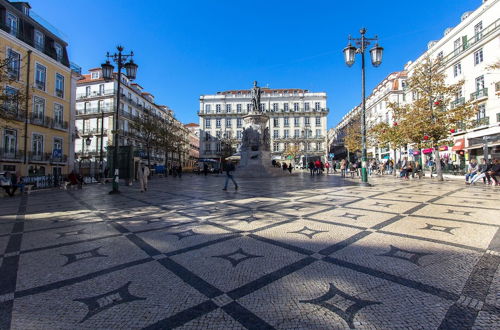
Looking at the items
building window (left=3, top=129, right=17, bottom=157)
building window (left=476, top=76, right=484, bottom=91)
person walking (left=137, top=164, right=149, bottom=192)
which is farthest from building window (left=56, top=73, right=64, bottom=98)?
building window (left=476, top=76, right=484, bottom=91)

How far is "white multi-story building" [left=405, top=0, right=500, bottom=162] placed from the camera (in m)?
23.0

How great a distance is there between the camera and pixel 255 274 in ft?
8.61

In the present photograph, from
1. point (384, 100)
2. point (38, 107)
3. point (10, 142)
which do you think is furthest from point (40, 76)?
point (384, 100)

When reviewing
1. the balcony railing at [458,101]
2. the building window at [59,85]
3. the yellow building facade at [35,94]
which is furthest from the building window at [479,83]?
the building window at [59,85]

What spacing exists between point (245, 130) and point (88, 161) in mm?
32441

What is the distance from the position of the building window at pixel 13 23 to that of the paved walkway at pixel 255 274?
2293cm

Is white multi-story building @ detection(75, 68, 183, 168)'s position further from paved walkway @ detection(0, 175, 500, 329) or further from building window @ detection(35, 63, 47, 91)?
paved walkway @ detection(0, 175, 500, 329)

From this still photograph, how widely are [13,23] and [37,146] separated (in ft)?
32.5

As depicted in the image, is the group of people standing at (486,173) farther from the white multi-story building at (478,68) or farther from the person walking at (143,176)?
the person walking at (143,176)

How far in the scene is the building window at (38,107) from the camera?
2095cm

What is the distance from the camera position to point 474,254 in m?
3.04

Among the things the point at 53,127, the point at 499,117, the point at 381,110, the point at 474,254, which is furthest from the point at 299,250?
the point at 381,110

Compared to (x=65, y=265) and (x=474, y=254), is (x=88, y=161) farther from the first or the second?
(x=474, y=254)

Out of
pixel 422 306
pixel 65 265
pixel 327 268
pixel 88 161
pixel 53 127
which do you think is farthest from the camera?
pixel 88 161
